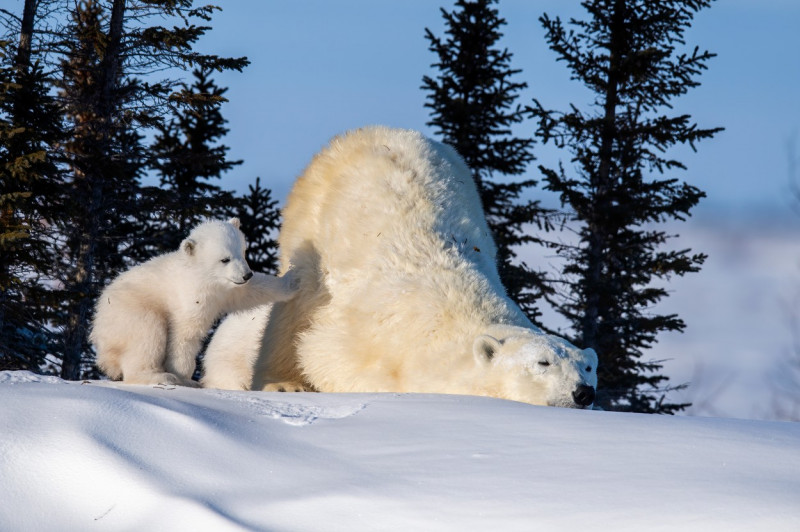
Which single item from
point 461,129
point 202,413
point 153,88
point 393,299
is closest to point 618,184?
point 461,129

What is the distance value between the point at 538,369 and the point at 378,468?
74.3 inches

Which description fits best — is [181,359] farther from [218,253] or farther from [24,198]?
[24,198]

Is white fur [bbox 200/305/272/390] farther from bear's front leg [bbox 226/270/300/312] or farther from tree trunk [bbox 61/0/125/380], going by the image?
tree trunk [bbox 61/0/125/380]

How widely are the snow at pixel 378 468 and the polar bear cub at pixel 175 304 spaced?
1.76 meters

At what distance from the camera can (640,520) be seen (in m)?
2.68

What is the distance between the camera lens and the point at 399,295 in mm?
5906

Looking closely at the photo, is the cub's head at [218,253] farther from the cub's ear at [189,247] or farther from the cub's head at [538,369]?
the cub's head at [538,369]

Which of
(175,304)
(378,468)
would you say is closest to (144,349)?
(175,304)

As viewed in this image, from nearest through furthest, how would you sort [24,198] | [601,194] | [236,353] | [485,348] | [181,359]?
[485,348], [181,359], [236,353], [24,198], [601,194]

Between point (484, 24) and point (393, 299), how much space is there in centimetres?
1359

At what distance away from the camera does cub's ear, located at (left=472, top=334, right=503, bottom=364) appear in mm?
5105

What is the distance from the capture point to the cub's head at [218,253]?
5863 millimetres

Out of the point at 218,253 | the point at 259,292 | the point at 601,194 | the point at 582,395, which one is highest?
the point at 601,194

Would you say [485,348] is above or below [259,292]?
below
